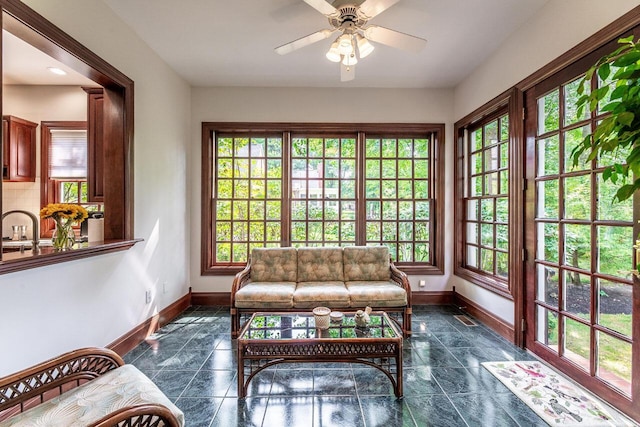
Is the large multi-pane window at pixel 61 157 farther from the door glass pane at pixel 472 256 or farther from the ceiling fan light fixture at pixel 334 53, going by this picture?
the door glass pane at pixel 472 256

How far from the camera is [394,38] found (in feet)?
7.52

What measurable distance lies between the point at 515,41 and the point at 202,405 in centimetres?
406

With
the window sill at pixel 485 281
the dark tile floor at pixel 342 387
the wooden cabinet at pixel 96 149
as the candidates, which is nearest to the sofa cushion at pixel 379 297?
the dark tile floor at pixel 342 387

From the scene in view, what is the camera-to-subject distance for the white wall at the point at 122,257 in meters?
1.85

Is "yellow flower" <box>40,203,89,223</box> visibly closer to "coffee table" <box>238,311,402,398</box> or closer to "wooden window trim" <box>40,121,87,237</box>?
"coffee table" <box>238,311,402,398</box>

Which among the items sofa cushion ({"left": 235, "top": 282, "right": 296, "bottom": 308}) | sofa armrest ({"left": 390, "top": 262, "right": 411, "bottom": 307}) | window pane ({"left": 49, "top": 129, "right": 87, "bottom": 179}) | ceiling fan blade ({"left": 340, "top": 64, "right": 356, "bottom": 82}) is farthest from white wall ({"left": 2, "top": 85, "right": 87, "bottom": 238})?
sofa armrest ({"left": 390, "top": 262, "right": 411, "bottom": 307})

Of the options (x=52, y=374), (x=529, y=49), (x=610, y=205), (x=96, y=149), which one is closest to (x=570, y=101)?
(x=529, y=49)

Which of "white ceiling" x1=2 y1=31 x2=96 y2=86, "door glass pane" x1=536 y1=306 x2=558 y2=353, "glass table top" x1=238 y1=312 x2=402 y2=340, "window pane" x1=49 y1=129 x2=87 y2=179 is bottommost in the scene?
"door glass pane" x1=536 y1=306 x2=558 y2=353

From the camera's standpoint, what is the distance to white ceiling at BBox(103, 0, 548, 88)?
253 centimetres

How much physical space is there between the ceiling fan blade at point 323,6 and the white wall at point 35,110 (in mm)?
3722

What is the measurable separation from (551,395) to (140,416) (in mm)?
2531

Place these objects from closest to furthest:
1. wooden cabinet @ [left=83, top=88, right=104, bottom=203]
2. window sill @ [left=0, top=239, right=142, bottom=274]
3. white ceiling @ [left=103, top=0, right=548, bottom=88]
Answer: window sill @ [left=0, top=239, right=142, bottom=274], white ceiling @ [left=103, top=0, right=548, bottom=88], wooden cabinet @ [left=83, top=88, right=104, bottom=203]

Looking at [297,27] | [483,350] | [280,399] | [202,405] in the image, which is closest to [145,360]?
[202,405]

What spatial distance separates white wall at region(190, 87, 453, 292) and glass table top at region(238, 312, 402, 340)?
71.7 inches
